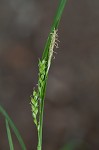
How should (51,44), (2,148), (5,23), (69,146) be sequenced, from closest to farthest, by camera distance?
1. (51,44)
2. (69,146)
3. (2,148)
4. (5,23)

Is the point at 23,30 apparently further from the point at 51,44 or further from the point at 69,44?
the point at 51,44

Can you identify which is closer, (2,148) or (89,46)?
(2,148)

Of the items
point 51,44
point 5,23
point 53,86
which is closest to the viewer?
point 51,44

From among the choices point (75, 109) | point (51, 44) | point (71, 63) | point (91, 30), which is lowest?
point (51, 44)

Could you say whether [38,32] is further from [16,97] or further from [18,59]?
[16,97]

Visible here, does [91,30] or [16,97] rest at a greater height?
[91,30]

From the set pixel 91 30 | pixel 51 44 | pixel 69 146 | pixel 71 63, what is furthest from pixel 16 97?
pixel 51 44

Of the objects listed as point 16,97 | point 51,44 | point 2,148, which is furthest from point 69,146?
point 16,97
